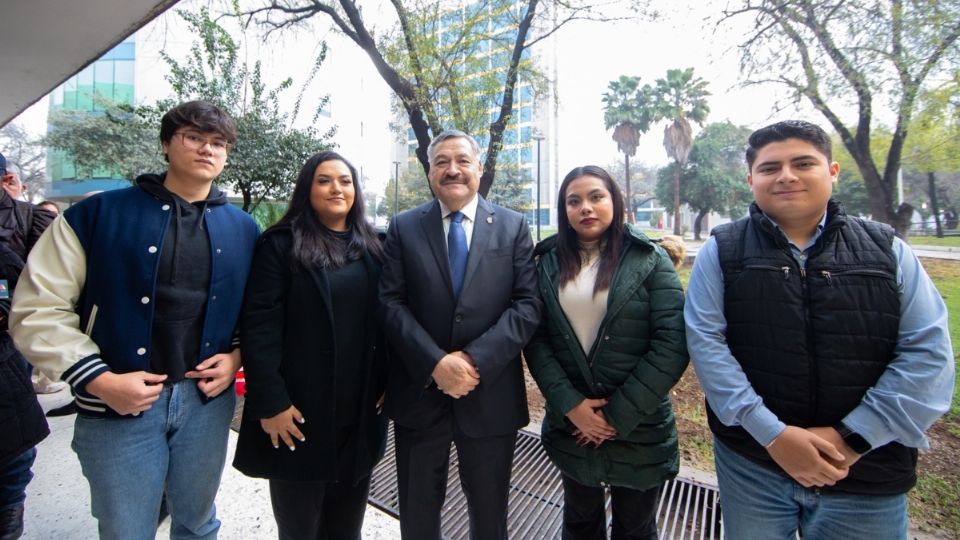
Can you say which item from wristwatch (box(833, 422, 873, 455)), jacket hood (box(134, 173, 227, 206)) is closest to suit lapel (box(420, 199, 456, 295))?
jacket hood (box(134, 173, 227, 206))

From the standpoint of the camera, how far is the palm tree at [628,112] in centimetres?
2380

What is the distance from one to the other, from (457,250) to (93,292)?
1382 millimetres

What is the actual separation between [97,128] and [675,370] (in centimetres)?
2329

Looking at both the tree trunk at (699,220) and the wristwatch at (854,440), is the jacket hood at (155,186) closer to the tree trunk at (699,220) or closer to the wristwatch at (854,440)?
the wristwatch at (854,440)

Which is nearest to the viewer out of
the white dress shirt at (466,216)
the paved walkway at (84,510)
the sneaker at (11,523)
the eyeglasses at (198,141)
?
the eyeglasses at (198,141)

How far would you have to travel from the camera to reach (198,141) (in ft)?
5.59

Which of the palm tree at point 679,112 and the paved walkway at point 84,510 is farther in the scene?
the palm tree at point 679,112

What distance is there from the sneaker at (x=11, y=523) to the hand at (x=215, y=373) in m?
1.72

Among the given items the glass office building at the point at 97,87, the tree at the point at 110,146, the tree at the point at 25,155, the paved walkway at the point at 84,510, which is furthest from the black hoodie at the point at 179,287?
the glass office building at the point at 97,87

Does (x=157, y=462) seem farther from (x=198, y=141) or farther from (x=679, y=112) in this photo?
(x=679, y=112)

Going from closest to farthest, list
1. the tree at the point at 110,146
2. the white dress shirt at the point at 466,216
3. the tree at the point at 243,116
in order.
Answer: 1. the white dress shirt at the point at 466,216
2. the tree at the point at 243,116
3. the tree at the point at 110,146

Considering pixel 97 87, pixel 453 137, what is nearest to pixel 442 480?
pixel 453 137

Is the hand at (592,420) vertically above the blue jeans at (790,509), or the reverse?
the hand at (592,420)

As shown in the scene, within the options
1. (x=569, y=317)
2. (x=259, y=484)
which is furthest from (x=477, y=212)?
(x=259, y=484)
